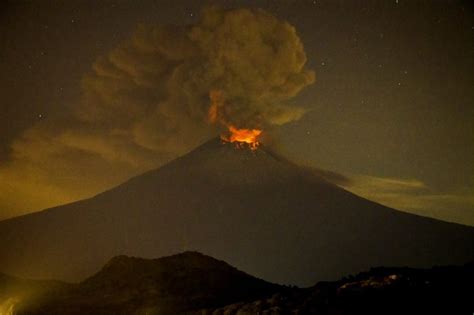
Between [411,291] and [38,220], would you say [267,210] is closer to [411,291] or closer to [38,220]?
[38,220]

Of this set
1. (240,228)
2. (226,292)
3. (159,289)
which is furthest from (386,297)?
(240,228)

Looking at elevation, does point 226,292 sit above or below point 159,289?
below

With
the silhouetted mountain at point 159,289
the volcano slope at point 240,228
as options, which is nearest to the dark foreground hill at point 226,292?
the silhouetted mountain at point 159,289

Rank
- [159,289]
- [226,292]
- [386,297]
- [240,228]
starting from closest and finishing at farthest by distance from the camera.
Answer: [386,297] → [226,292] → [159,289] → [240,228]

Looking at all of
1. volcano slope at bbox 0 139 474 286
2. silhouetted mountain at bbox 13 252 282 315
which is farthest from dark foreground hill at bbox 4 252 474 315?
volcano slope at bbox 0 139 474 286

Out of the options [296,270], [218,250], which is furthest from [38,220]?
[296,270]

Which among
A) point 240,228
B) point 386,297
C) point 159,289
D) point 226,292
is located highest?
point 240,228

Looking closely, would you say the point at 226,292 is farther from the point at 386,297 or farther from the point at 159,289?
the point at 386,297
